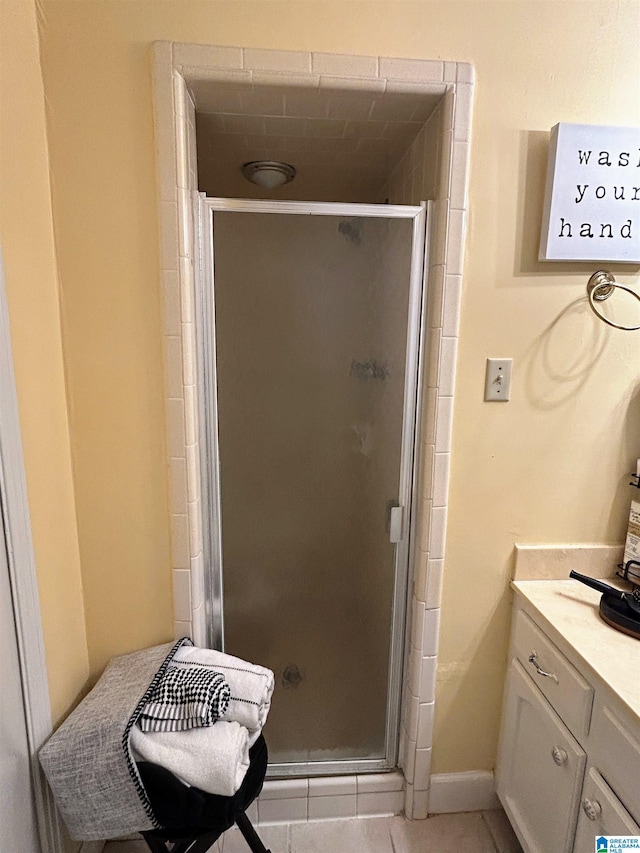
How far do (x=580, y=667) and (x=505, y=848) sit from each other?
2.50 feet

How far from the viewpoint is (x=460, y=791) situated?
1488 millimetres

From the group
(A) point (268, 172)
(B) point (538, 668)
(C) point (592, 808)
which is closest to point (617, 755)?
(C) point (592, 808)

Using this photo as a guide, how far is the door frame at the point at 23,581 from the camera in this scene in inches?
36.3

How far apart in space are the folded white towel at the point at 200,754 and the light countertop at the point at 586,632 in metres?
0.76

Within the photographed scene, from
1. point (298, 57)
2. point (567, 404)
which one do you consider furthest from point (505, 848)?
point (298, 57)

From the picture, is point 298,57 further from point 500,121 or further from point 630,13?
point 630,13

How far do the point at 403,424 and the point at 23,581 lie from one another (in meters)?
0.95

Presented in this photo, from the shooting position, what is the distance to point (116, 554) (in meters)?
1.24

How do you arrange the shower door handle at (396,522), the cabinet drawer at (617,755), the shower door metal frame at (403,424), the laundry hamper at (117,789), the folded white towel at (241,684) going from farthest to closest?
the shower door handle at (396,522) → the shower door metal frame at (403,424) → the folded white towel at (241,684) → the laundry hamper at (117,789) → the cabinet drawer at (617,755)

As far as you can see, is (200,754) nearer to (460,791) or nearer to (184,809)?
(184,809)

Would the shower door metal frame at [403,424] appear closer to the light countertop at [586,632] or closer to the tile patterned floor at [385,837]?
the tile patterned floor at [385,837]

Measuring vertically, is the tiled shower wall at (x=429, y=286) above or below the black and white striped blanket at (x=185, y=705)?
above

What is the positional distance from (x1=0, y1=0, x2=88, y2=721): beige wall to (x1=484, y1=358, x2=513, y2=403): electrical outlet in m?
1.04

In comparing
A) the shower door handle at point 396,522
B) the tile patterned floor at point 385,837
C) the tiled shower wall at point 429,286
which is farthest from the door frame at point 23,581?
the shower door handle at point 396,522
